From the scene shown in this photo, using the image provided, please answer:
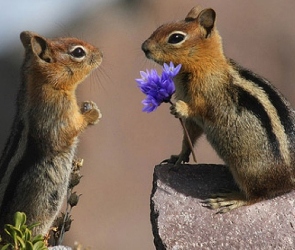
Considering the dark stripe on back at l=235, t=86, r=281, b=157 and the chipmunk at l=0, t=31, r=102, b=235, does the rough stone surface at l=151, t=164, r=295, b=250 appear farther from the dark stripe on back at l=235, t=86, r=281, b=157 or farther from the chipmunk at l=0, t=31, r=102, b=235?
the chipmunk at l=0, t=31, r=102, b=235

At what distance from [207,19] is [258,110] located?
1.59 ft

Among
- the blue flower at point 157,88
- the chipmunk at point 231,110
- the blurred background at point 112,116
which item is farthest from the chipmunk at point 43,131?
the blurred background at point 112,116

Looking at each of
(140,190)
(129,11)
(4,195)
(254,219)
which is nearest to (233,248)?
(254,219)

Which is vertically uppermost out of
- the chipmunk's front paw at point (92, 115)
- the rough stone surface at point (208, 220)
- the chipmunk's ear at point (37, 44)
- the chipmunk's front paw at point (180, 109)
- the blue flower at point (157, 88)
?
the chipmunk's ear at point (37, 44)

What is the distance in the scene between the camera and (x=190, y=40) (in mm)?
5258

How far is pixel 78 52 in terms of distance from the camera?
18.0ft

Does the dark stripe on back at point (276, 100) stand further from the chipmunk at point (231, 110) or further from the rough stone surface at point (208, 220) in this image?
the rough stone surface at point (208, 220)

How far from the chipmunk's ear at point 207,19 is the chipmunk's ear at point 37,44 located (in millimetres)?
737

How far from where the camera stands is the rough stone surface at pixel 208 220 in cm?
507

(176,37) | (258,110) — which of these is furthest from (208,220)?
(176,37)

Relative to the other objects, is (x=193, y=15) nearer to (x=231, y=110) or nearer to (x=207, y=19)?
(x=207, y=19)

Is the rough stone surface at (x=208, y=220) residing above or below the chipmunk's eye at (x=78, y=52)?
below

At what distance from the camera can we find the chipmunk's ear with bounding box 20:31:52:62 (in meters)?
5.43

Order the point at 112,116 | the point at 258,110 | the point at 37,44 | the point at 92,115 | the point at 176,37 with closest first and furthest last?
the point at 258,110
the point at 176,37
the point at 37,44
the point at 92,115
the point at 112,116
